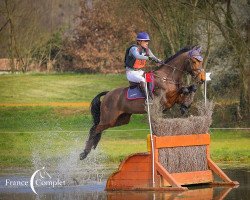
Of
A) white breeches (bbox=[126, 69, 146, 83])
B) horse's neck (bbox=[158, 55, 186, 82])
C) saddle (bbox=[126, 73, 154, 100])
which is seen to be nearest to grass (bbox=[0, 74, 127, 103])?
horse's neck (bbox=[158, 55, 186, 82])

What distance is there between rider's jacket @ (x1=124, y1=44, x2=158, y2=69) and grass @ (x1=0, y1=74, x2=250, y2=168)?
383 cm

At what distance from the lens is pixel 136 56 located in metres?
19.1

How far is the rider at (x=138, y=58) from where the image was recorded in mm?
19156

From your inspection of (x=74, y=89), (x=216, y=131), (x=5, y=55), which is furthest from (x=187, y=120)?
(x=5, y=55)

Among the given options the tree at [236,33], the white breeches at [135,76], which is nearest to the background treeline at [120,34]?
the tree at [236,33]

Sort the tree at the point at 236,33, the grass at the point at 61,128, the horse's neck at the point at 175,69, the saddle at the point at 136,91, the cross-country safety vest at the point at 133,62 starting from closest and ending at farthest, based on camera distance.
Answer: the cross-country safety vest at the point at 133,62, the saddle at the point at 136,91, the horse's neck at the point at 175,69, the grass at the point at 61,128, the tree at the point at 236,33

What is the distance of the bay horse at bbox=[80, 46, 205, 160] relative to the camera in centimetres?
2039

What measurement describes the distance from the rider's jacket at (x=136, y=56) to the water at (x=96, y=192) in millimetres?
2588

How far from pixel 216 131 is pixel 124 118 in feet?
39.5

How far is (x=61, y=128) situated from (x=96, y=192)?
1690 centimetres

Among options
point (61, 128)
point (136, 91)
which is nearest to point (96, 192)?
point (136, 91)

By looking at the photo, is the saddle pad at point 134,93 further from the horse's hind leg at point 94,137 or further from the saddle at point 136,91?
the horse's hind leg at point 94,137

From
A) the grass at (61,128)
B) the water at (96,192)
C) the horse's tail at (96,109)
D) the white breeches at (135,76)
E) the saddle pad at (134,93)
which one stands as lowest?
the grass at (61,128)

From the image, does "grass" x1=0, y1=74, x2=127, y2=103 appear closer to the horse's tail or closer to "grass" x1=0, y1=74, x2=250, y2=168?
"grass" x1=0, y1=74, x2=250, y2=168
